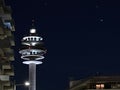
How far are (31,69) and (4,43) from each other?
119m

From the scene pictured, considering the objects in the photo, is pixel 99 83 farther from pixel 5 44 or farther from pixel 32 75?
pixel 5 44

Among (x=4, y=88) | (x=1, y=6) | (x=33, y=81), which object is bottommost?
(x=4, y=88)

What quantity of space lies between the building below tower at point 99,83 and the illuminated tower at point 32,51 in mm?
22973

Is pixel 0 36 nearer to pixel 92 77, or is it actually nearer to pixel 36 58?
pixel 36 58

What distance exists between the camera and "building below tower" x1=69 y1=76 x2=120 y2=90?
7411 inches

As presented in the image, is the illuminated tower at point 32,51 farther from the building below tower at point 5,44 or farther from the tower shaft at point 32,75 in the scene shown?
the building below tower at point 5,44

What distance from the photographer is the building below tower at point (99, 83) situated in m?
188

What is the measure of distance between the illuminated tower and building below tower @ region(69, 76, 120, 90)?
22973 mm

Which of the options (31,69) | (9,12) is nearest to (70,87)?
(31,69)

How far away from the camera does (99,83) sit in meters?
190

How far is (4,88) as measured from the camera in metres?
81.4

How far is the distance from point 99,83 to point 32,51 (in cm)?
3275

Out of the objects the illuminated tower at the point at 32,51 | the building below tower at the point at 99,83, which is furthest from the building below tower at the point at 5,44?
the building below tower at the point at 99,83

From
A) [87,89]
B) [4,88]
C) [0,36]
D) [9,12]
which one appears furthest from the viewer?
[87,89]
